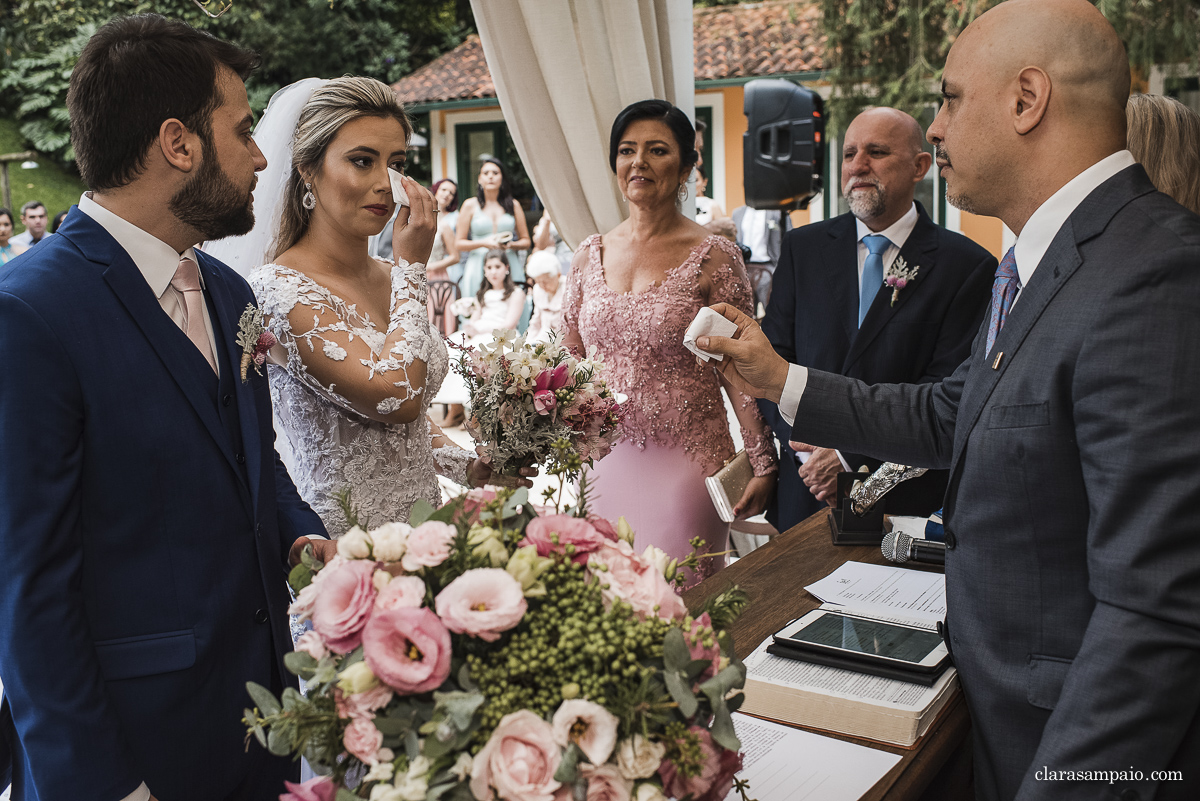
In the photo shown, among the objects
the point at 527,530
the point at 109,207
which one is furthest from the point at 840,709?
the point at 109,207

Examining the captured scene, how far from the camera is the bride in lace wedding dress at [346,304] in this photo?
7.44ft

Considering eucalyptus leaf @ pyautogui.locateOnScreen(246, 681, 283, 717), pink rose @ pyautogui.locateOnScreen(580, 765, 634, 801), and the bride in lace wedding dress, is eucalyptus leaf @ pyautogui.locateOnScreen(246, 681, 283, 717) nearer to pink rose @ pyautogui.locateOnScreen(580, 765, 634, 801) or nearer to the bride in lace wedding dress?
pink rose @ pyautogui.locateOnScreen(580, 765, 634, 801)

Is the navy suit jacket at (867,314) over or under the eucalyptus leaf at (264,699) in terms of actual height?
under

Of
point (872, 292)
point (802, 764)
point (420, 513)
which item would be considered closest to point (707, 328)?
point (802, 764)

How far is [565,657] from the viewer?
967mm

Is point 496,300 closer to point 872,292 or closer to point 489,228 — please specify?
point 489,228

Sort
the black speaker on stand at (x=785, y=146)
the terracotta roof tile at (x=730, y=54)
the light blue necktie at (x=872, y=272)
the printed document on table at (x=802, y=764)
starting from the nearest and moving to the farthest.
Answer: the printed document on table at (x=802, y=764), the light blue necktie at (x=872, y=272), the black speaker on stand at (x=785, y=146), the terracotta roof tile at (x=730, y=54)

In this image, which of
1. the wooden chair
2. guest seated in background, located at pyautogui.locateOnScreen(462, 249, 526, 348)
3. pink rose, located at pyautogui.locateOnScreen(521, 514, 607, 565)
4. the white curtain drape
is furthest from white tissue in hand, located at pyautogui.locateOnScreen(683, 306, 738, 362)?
the wooden chair

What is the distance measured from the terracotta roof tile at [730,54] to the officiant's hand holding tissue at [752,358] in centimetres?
1509

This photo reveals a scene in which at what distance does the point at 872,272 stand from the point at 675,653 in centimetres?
277

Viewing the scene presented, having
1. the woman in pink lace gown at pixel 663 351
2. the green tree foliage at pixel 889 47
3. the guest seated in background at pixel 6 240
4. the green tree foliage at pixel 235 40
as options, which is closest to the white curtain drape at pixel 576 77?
the woman in pink lace gown at pixel 663 351

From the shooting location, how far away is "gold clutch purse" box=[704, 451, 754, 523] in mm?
3242

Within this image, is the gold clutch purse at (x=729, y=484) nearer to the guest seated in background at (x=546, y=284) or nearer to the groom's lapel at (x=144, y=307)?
the groom's lapel at (x=144, y=307)

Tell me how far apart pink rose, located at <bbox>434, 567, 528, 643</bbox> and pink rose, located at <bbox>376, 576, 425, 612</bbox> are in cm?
2
